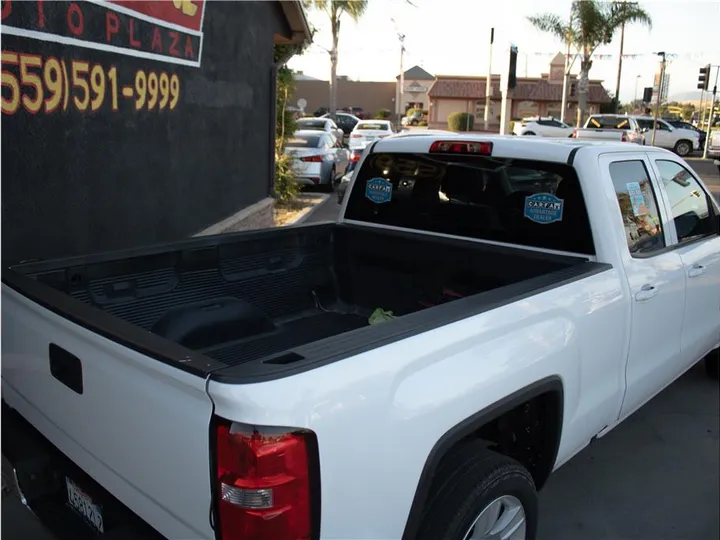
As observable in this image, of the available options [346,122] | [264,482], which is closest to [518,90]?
[346,122]

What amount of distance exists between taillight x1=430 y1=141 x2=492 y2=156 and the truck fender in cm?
155

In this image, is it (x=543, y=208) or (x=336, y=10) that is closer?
(x=543, y=208)

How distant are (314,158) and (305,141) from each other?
0.56m

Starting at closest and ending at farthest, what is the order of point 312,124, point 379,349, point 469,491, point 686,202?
point 379,349, point 469,491, point 686,202, point 312,124

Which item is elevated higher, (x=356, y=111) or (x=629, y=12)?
(x=629, y=12)

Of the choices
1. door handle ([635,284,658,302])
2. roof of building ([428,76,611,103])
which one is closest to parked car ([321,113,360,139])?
roof of building ([428,76,611,103])

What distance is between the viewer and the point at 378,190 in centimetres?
430

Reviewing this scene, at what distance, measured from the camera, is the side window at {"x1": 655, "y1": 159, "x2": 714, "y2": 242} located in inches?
158

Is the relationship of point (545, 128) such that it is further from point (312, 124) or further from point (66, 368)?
point (66, 368)

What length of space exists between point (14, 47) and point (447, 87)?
49.7 m

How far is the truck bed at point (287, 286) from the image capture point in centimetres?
237

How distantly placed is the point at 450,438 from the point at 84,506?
130 centimetres

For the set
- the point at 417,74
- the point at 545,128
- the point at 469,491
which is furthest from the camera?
the point at 417,74

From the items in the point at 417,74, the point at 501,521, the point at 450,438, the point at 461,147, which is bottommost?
the point at 501,521
